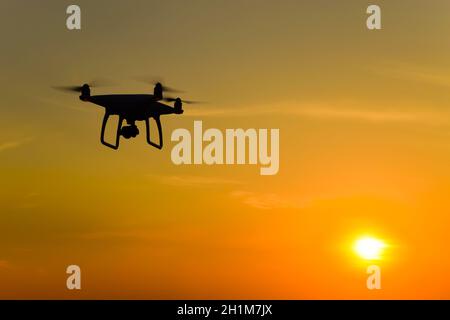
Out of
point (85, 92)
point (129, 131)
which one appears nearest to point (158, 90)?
point (129, 131)

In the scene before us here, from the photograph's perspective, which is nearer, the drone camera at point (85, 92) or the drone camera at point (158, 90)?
the drone camera at point (158, 90)

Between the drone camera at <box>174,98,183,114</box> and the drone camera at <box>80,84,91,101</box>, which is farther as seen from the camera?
the drone camera at <box>174,98,183,114</box>

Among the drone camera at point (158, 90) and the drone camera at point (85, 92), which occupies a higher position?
the drone camera at point (85, 92)

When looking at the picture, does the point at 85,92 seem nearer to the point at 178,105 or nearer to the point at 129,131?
the point at 129,131

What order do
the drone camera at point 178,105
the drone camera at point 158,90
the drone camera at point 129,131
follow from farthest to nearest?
the drone camera at point 178,105
the drone camera at point 129,131
the drone camera at point 158,90

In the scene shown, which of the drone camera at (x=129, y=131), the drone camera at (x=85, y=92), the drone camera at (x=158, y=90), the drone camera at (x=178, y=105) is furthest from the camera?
the drone camera at (x=178, y=105)

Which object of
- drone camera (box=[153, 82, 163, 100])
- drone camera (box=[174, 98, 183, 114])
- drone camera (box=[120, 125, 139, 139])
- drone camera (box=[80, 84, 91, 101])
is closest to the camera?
drone camera (box=[153, 82, 163, 100])

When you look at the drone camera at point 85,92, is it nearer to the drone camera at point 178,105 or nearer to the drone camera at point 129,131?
the drone camera at point 129,131

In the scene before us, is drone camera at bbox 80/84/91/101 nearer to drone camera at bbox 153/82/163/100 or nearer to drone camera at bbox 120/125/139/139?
drone camera at bbox 120/125/139/139

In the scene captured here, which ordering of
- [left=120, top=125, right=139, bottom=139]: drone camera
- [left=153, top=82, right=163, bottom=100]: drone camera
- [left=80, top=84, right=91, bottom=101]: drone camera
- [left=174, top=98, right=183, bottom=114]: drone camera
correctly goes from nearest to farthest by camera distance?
[left=153, top=82, right=163, bottom=100]: drone camera → [left=80, top=84, right=91, bottom=101]: drone camera → [left=120, top=125, right=139, bottom=139]: drone camera → [left=174, top=98, right=183, bottom=114]: drone camera
